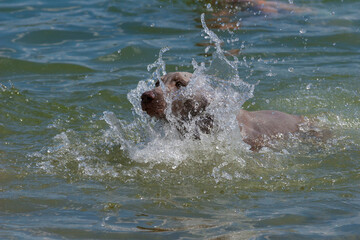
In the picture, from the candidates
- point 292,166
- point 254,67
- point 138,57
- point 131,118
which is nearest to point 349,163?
point 292,166

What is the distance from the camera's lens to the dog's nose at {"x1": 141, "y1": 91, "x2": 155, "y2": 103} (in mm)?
5788

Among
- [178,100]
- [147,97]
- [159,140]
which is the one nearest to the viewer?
[147,97]

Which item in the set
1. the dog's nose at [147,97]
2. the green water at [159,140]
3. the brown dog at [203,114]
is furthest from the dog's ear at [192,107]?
the dog's nose at [147,97]

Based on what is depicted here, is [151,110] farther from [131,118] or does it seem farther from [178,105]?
[131,118]

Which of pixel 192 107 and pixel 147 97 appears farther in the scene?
pixel 192 107

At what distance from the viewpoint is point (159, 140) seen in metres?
6.43

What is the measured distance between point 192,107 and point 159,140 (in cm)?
48

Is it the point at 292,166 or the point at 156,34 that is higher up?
the point at 156,34

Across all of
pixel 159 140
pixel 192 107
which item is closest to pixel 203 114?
pixel 192 107

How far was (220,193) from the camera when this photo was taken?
16.6 ft

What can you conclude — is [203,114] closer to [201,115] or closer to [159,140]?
[201,115]

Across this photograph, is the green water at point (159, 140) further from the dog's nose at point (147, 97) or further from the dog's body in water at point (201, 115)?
the dog's nose at point (147, 97)

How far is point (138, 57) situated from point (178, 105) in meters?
4.22

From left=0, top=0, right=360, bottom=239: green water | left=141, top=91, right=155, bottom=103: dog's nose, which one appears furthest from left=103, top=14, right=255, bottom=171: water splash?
left=141, top=91, right=155, bottom=103: dog's nose
